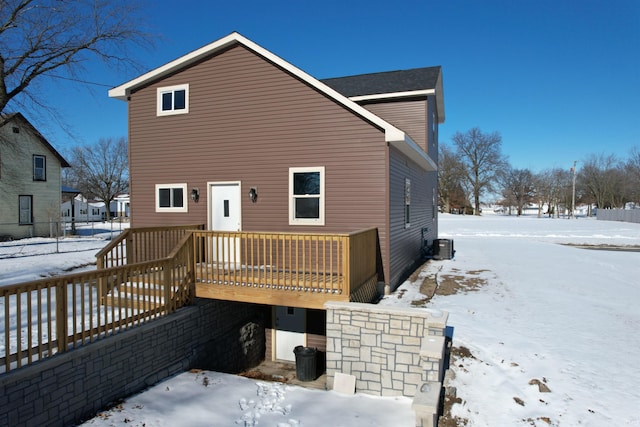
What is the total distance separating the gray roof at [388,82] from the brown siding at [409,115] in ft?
1.54

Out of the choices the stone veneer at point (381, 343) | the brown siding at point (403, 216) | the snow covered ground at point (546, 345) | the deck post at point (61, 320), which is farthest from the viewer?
the brown siding at point (403, 216)

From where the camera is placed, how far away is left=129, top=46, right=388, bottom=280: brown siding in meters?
8.77

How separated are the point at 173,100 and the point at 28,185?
18920 mm

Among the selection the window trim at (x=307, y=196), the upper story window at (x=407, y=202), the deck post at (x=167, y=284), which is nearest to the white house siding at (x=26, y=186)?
the window trim at (x=307, y=196)

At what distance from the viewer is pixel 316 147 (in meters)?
9.09

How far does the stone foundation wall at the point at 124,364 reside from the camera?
4430mm

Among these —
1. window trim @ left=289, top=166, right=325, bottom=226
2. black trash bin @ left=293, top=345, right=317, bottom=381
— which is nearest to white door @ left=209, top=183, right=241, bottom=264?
window trim @ left=289, top=166, right=325, bottom=226

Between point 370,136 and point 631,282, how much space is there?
374 inches

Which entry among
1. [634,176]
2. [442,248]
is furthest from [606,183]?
[442,248]

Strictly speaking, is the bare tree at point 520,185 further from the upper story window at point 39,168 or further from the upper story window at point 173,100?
the upper story window at point 173,100

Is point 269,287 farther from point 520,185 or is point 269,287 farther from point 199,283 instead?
point 520,185

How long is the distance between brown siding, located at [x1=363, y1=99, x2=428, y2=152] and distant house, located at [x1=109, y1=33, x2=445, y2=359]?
2.04 metres

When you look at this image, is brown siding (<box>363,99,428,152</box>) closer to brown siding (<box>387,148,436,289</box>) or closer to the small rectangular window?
brown siding (<box>387,148,436,289</box>)

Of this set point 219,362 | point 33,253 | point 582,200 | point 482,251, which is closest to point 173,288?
point 219,362
